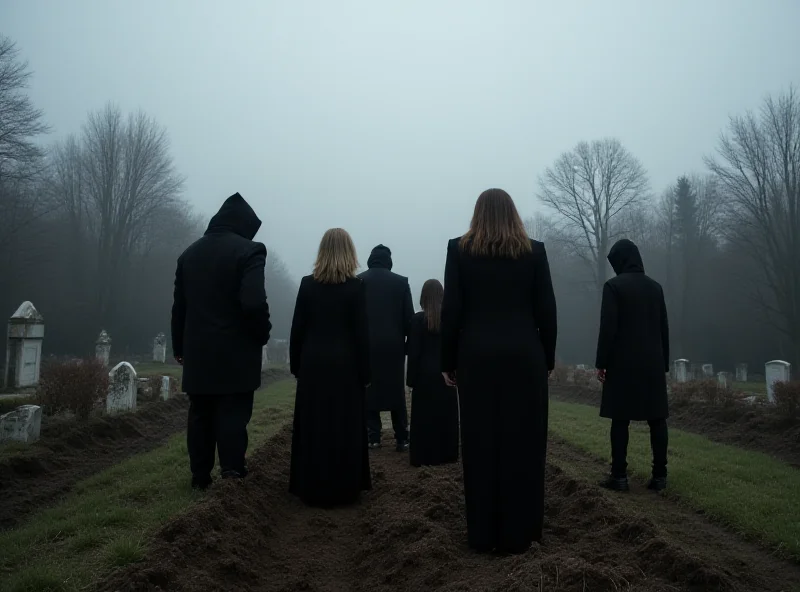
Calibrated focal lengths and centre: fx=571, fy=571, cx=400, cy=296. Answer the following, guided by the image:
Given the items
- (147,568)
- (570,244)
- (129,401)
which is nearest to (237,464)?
(147,568)

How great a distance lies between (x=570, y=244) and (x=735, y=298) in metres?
10.6

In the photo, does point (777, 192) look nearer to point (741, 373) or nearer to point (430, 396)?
point (741, 373)

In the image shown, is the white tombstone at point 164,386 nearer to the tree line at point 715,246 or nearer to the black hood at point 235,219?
the black hood at point 235,219

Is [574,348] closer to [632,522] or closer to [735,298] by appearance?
Result: [735,298]

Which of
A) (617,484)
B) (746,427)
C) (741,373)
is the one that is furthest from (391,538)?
(741,373)

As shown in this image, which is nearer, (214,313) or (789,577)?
(789,577)

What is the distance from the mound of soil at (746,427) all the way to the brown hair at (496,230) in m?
5.60

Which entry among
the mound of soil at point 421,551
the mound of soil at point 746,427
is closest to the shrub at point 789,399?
the mound of soil at point 746,427

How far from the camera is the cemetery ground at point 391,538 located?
294 centimetres

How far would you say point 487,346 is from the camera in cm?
357

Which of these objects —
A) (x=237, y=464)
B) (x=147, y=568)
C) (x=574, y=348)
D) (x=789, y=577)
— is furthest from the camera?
(x=574, y=348)

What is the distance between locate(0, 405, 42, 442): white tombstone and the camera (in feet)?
22.9

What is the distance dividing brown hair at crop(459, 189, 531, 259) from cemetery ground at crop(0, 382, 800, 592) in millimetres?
1803

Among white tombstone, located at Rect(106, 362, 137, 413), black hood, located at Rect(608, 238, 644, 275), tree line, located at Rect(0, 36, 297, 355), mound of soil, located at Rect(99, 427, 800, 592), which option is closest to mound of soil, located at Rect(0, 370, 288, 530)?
white tombstone, located at Rect(106, 362, 137, 413)
